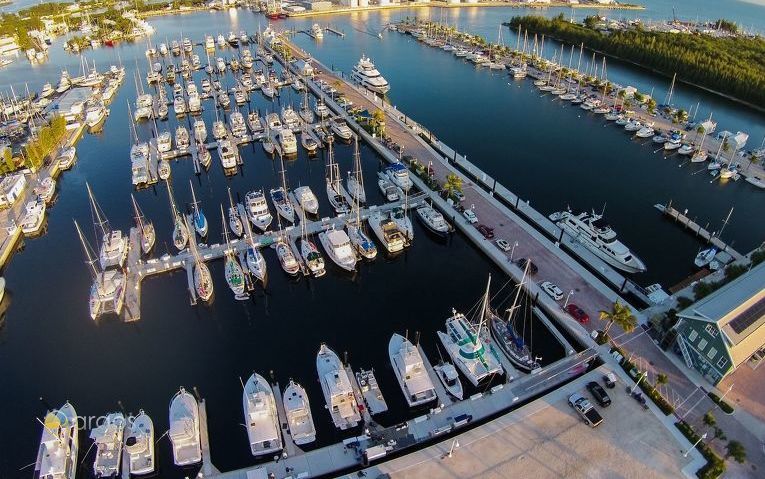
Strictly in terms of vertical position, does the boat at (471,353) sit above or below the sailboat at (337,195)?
below

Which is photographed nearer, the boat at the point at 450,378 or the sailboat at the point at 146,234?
the boat at the point at 450,378

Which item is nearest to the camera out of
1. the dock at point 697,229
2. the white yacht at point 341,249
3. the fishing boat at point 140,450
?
the fishing boat at point 140,450

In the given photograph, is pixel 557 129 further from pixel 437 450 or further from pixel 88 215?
pixel 88 215

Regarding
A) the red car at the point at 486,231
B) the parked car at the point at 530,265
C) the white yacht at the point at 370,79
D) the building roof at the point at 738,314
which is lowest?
the parked car at the point at 530,265

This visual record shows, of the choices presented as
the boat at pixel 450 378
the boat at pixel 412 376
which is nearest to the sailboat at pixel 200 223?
the boat at pixel 412 376

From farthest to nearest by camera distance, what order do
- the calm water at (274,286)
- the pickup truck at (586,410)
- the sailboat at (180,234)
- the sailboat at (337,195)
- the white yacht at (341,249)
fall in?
the sailboat at (337,195)
the sailboat at (180,234)
the white yacht at (341,249)
the calm water at (274,286)
the pickup truck at (586,410)

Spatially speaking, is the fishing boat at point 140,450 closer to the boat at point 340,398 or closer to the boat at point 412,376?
the boat at point 340,398

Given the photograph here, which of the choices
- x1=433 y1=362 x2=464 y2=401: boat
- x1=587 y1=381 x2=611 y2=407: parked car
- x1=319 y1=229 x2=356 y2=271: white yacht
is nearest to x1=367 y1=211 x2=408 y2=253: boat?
x1=319 y1=229 x2=356 y2=271: white yacht
